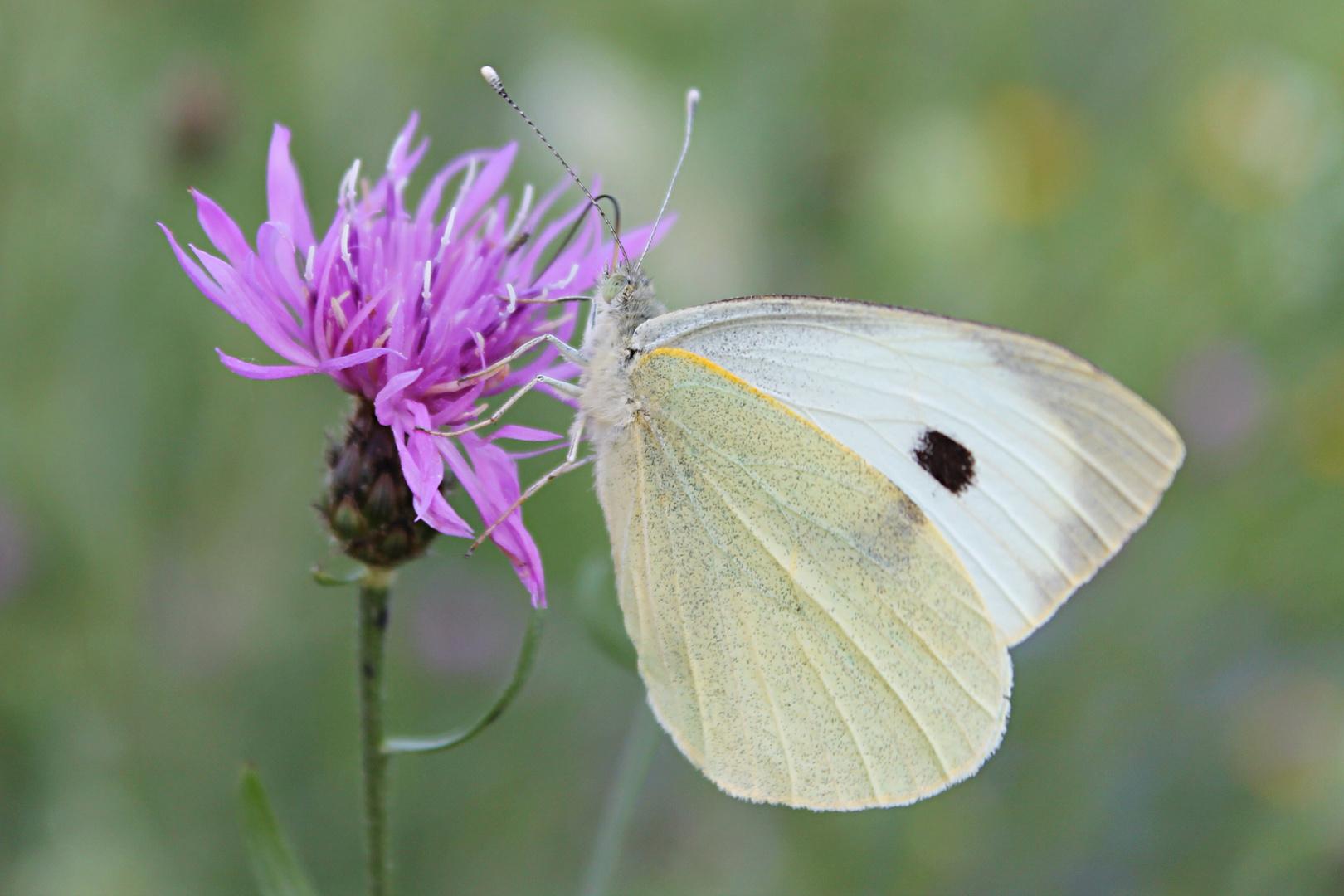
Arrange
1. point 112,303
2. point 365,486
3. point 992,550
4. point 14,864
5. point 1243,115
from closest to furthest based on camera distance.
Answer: point 365,486 < point 992,550 < point 14,864 < point 112,303 < point 1243,115

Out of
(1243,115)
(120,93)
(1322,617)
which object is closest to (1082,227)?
(1243,115)

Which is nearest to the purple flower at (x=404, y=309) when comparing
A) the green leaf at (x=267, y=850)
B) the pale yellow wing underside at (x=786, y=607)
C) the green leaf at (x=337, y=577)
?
the green leaf at (x=337, y=577)

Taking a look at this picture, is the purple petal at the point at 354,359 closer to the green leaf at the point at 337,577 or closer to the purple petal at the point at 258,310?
the purple petal at the point at 258,310

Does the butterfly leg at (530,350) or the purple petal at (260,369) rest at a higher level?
the butterfly leg at (530,350)

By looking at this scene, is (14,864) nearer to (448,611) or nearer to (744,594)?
(448,611)

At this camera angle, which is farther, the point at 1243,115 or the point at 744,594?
the point at 1243,115

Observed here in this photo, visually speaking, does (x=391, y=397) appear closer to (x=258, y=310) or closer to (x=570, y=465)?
(x=258, y=310)

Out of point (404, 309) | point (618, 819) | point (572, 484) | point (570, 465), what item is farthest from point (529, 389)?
point (572, 484)
